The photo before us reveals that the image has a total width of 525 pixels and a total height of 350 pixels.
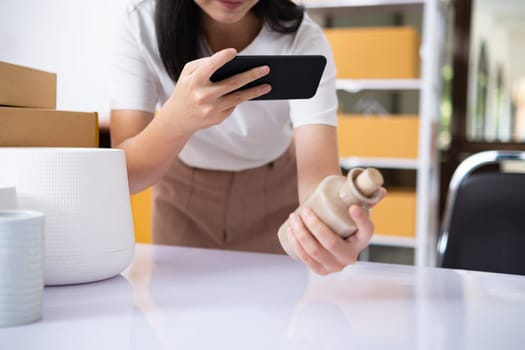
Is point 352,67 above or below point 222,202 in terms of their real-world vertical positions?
above

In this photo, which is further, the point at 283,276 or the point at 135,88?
the point at 135,88

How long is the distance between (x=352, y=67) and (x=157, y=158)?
2204mm

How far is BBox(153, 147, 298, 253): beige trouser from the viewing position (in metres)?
1.51

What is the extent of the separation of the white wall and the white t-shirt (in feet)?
0.66

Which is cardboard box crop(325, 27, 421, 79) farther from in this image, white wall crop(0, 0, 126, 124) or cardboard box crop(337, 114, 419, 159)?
white wall crop(0, 0, 126, 124)

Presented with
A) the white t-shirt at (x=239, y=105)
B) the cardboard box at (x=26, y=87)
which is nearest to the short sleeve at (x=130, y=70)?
the white t-shirt at (x=239, y=105)

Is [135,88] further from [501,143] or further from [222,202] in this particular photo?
[501,143]

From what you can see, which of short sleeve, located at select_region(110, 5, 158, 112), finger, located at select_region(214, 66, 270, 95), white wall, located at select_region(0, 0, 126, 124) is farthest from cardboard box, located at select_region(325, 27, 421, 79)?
finger, located at select_region(214, 66, 270, 95)

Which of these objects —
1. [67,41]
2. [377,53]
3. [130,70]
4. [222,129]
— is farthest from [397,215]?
[130,70]

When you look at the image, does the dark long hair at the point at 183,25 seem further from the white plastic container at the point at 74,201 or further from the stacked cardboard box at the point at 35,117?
the white plastic container at the point at 74,201

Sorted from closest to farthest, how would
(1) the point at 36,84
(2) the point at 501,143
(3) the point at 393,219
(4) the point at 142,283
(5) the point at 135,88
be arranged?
(4) the point at 142,283 < (1) the point at 36,84 < (5) the point at 135,88 < (3) the point at 393,219 < (2) the point at 501,143

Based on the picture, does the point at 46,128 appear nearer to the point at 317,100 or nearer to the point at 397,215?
the point at 317,100

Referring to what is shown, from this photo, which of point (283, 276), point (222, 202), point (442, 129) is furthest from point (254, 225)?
point (442, 129)

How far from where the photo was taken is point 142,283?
88 centimetres
